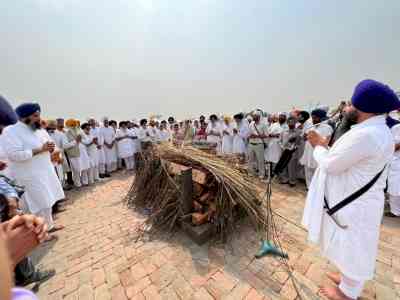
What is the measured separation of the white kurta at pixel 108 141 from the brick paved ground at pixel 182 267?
4.06 metres

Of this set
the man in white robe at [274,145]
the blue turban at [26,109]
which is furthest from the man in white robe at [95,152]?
the man in white robe at [274,145]

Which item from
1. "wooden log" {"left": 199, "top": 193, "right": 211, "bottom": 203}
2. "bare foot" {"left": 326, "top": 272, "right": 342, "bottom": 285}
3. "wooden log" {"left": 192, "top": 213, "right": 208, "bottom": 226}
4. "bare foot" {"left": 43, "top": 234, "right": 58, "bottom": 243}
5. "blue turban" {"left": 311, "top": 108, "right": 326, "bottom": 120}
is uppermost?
"blue turban" {"left": 311, "top": 108, "right": 326, "bottom": 120}

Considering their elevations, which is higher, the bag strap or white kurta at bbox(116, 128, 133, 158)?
the bag strap

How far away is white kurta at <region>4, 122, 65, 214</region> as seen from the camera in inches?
96.2

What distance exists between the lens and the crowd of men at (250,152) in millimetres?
1397

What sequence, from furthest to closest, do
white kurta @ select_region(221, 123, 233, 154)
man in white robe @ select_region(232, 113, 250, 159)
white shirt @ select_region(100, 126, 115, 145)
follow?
white kurta @ select_region(221, 123, 233, 154)
white shirt @ select_region(100, 126, 115, 145)
man in white robe @ select_region(232, 113, 250, 159)

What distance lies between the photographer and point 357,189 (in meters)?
1.44

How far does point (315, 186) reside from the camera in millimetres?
1771

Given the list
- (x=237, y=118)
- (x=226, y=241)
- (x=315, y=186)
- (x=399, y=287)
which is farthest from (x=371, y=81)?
(x=237, y=118)

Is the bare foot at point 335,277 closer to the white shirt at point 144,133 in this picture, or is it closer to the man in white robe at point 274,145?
the man in white robe at point 274,145

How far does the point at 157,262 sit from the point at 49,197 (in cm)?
219

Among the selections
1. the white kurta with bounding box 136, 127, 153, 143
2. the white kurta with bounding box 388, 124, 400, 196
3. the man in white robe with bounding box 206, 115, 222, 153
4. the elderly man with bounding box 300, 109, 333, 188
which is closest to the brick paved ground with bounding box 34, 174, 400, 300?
the white kurta with bounding box 388, 124, 400, 196

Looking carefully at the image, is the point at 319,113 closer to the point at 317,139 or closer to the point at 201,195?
the point at 317,139

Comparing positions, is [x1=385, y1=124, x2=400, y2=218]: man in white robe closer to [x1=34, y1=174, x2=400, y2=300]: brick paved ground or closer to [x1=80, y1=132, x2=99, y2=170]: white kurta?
[x1=34, y1=174, x2=400, y2=300]: brick paved ground
